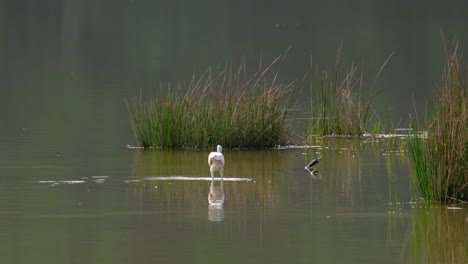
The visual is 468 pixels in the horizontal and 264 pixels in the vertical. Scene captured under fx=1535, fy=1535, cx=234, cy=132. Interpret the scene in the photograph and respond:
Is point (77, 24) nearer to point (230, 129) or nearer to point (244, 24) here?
point (244, 24)

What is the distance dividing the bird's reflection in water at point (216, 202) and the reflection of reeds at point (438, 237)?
169 centimetres

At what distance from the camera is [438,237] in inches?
478

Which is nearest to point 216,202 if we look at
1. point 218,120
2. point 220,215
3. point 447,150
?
point 220,215

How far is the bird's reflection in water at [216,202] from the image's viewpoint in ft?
43.6

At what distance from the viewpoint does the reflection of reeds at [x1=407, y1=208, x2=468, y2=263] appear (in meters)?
11.2

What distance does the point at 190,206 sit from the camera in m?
14.0

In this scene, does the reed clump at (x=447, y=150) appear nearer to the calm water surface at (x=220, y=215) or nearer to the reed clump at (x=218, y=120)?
the calm water surface at (x=220, y=215)

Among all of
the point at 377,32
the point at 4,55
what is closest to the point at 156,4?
the point at 377,32

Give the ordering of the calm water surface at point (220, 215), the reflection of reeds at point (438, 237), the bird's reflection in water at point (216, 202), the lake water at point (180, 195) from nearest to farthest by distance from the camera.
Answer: the reflection of reeds at point (438, 237) → the calm water surface at point (220, 215) → the lake water at point (180, 195) → the bird's reflection in water at point (216, 202)

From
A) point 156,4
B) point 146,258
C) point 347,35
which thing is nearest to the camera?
point 146,258

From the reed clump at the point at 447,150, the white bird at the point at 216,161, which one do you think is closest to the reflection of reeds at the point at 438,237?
the reed clump at the point at 447,150

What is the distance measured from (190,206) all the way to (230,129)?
5541mm

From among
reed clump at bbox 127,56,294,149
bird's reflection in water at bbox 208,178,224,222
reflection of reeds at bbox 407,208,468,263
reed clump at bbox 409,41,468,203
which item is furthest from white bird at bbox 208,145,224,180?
reed clump at bbox 127,56,294,149

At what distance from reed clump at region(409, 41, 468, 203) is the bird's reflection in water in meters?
1.84
